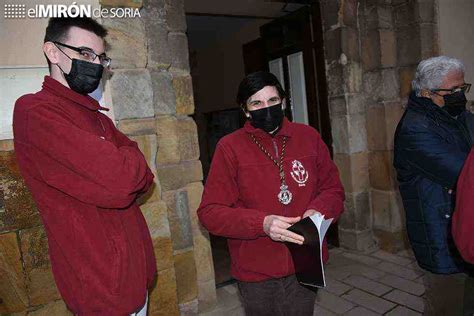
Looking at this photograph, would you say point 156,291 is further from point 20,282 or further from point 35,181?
point 35,181

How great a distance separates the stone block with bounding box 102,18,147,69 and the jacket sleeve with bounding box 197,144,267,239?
99 cm

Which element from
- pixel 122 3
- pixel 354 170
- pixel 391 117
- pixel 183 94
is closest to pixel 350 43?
pixel 391 117

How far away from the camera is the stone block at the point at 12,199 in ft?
6.83

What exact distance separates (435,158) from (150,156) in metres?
1.74

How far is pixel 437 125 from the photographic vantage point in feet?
6.50

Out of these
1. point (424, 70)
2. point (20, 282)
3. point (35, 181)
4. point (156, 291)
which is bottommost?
point (156, 291)

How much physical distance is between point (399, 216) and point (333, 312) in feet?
5.31

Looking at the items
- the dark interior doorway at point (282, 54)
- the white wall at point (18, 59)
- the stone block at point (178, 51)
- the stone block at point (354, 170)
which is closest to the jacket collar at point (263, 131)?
the stone block at point (178, 51)

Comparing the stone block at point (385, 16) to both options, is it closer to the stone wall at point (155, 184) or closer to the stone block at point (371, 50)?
the stone block at point (371, 50)

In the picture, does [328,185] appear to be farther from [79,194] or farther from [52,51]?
[52,51]

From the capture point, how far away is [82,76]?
5.01 feet

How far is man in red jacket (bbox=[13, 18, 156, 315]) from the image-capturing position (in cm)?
133

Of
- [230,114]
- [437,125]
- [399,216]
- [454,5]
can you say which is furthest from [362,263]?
[230,114]

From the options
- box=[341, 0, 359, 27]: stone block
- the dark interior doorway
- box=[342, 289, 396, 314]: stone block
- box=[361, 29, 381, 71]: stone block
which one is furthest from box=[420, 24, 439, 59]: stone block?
box=[342, 289, 396, 314]: stone block
